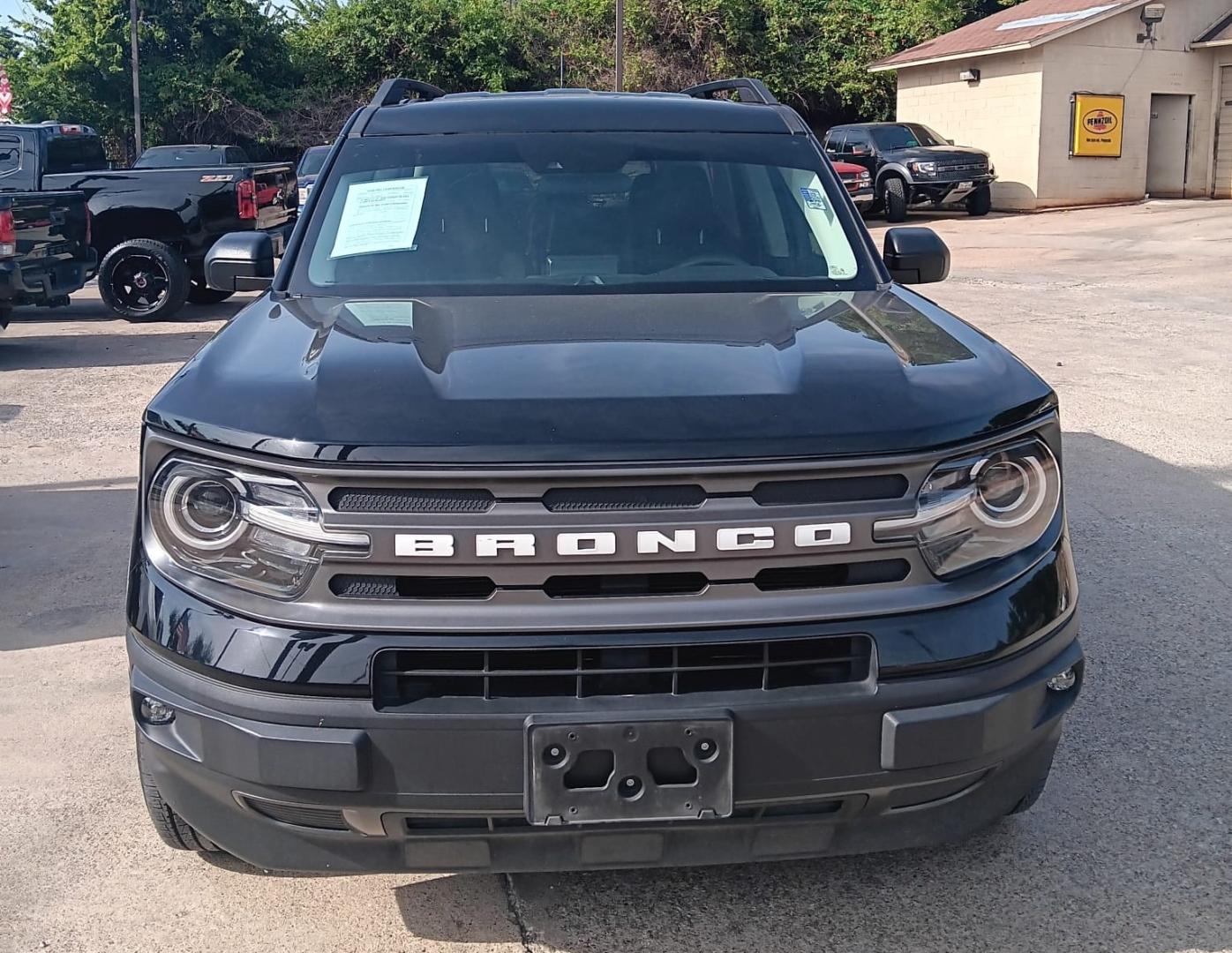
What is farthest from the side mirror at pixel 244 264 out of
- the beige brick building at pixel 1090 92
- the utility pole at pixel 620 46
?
the beige brick building at pixel 1090 92

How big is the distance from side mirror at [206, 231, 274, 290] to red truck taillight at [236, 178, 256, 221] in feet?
28.8

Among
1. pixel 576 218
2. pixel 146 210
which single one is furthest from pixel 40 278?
pixel 576 218

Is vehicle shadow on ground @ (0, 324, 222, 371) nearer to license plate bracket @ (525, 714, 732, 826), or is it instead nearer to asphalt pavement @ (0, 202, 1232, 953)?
asphalt pavement @ (0, 202, 1232, 953)

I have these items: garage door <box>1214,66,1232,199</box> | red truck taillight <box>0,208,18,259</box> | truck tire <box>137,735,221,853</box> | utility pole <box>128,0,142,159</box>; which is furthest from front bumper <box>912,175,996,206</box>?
truck tire <box>137,735,221,853</box>

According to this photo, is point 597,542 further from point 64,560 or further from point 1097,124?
point 1097,124

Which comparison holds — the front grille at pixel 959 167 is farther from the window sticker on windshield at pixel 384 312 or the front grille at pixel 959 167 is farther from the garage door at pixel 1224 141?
the window sticker on windshield at pixel 384 312

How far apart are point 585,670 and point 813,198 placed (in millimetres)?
2125

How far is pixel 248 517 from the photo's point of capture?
7.60ft

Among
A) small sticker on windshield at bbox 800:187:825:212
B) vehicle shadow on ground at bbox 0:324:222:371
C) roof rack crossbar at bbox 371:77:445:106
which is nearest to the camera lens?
small sticker on windshield at bbox 800:187:825:212

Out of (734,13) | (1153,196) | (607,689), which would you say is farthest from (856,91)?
Result: (607,689)

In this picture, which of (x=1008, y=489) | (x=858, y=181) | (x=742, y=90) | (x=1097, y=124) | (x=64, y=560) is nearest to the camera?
(x=1008, y=489)

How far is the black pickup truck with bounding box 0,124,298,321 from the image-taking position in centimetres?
1218

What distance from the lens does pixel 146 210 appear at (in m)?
12.2

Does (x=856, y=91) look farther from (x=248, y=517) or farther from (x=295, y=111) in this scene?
(x=248, y=517)
